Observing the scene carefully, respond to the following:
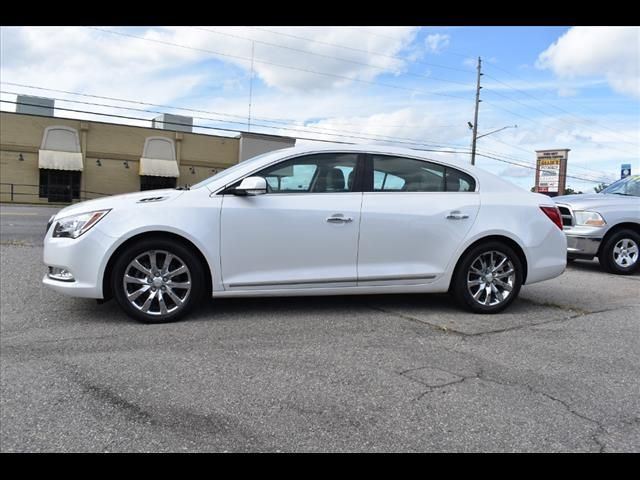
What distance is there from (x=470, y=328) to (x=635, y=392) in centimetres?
153

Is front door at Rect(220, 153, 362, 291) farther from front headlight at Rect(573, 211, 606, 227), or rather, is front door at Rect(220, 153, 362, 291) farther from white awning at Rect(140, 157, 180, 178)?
white awning at Rect(140, 157, 180, 178)

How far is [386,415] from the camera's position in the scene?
9.69 ft

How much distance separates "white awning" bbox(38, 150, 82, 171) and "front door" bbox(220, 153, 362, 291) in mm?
32883

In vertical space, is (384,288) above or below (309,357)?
above

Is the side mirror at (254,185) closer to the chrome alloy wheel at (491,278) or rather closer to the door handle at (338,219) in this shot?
the door handle at (338,219)

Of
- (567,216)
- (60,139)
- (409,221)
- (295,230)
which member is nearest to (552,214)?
(409,221)

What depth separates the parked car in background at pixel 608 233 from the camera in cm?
856

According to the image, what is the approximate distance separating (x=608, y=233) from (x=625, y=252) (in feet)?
1.36

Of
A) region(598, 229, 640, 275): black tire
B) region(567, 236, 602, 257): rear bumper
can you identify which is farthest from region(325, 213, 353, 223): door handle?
region(598, 229, 640, 275): black tire

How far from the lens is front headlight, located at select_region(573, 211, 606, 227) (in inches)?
337

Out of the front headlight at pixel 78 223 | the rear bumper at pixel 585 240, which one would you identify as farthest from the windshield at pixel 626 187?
the front headlight at pixel 78 223

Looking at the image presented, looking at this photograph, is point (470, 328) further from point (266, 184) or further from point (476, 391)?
point (266, 184)

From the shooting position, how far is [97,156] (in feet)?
117
